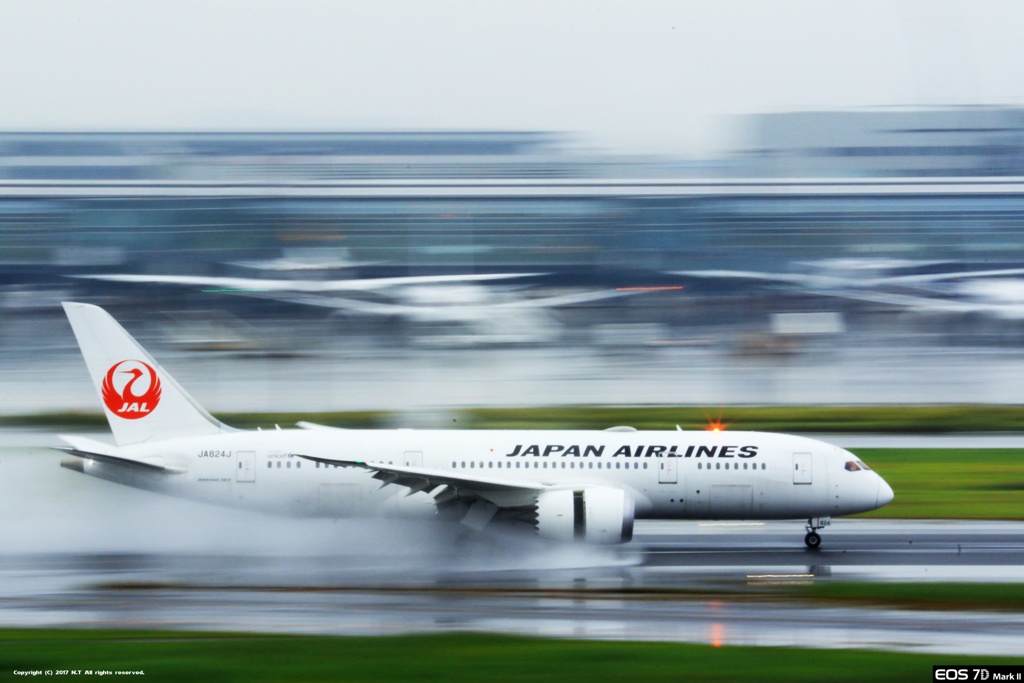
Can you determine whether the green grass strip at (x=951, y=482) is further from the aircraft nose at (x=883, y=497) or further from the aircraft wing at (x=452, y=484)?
the aircraft wing at (x=452, y=484)

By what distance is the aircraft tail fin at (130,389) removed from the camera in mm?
20906

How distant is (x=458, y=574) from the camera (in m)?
17.8

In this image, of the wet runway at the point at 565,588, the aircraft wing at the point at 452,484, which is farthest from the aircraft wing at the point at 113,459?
the aircraft wing at the point at 452,484

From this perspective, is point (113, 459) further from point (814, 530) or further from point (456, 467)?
point (814, 530)

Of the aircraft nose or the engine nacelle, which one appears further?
the aircraft nose

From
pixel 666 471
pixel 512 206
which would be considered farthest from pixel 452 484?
pixel 512 206

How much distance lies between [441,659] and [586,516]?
6.59 meters

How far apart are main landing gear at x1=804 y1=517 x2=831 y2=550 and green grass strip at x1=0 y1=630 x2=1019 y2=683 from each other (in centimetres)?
783

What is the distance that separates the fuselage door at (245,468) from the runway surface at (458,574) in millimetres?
Answer: 1046

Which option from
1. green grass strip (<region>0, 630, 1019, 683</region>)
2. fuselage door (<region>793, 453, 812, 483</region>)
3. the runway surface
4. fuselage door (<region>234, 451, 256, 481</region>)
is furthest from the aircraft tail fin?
fuselage door (<region>793, 453, 812, 483</region>)

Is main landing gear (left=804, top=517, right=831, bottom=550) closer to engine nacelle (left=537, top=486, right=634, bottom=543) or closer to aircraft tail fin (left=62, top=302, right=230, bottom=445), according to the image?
engine nacelle (left=537, top=486, right=634, bottom=543)

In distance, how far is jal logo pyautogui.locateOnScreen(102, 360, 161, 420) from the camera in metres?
20.9

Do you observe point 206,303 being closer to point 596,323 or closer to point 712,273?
point 596,323

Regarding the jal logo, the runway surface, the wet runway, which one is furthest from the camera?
the jal logo
